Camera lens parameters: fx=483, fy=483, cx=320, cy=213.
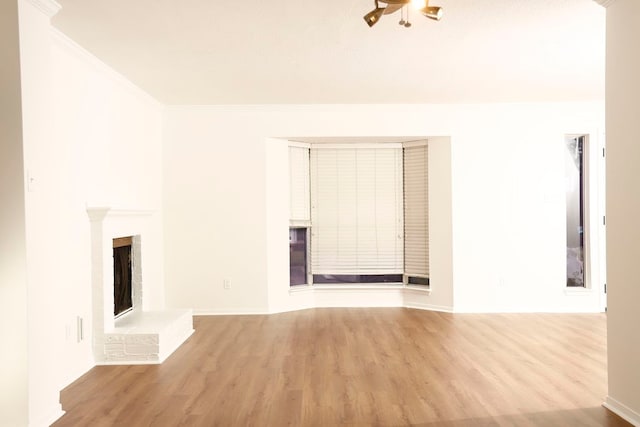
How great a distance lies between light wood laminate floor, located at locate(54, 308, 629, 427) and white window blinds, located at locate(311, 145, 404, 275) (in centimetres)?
145

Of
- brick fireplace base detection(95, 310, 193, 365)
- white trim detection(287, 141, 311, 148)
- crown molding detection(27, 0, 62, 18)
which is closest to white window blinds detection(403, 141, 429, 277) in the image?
white trim detection(287, 141, 311, 148)

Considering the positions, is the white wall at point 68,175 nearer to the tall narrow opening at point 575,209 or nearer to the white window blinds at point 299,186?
the white window blinds at point 299,186

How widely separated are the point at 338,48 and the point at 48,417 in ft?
11.7

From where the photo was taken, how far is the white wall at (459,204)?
21.2 ft

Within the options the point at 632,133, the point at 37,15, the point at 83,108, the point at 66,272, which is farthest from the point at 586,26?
the point at 66,272

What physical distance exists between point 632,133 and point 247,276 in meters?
4.73

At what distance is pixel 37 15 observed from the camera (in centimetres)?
312

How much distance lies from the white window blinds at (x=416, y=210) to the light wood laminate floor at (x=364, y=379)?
1.28 metres

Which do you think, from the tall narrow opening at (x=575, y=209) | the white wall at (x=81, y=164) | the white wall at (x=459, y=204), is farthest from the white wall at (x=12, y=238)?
the tall narrow opening at (x=575, y=209)

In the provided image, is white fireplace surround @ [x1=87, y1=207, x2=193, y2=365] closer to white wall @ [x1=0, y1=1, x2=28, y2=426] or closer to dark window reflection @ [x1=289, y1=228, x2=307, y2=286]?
white wall @ [x1=0, y1=1, x2=28, y2=426]

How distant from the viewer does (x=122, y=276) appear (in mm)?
5191

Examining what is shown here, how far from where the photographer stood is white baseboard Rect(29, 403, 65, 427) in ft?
9.80

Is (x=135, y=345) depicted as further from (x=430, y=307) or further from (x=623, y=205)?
(x=623, y=205)

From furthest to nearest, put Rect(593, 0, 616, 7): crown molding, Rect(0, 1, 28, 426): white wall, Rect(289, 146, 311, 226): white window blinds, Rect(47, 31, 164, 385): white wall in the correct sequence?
Rect(289, 146, 311, 226): white window blinds < Rect(47, 31, 164, 385): white wall < Rect(593, 0, 616, 7): crown molding < Rect(0, 1, 28, 426): white wall
